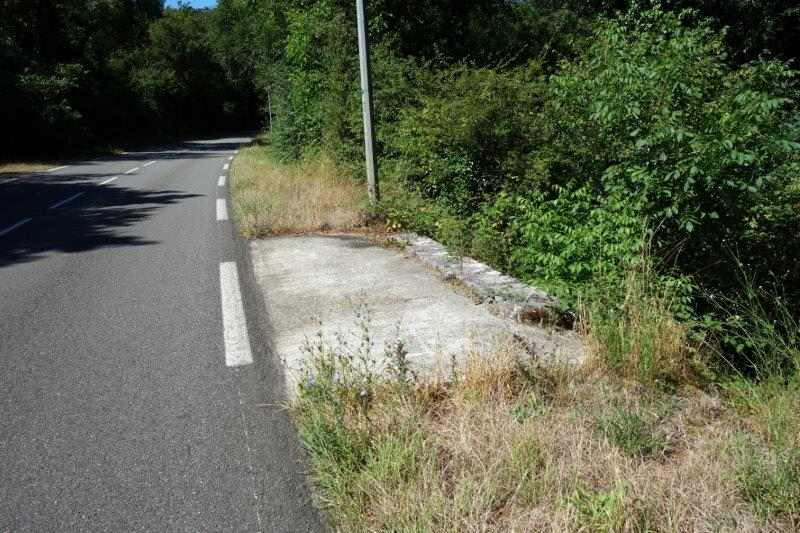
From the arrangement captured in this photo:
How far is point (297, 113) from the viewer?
772 inches

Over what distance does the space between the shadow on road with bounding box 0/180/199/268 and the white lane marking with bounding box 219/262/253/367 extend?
2.84m

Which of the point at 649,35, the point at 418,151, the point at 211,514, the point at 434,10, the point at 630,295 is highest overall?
the point at 434,10

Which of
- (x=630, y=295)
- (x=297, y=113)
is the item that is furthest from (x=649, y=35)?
(x=297, y=113)

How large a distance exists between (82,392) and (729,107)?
5.75 meters

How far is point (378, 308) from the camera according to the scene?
528 centimetres

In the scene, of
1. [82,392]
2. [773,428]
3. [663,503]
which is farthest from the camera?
[82,392]

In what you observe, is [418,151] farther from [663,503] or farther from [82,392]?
[663,503]

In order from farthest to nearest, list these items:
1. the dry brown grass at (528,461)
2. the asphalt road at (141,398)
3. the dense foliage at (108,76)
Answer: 1. the dense foliage at (108,76)
2. the asphalt road at (141,398)
3. the dry brown grass at (528,461)

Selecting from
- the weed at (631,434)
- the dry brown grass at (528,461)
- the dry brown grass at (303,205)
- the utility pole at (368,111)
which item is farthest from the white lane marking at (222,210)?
the weed at (631,434)

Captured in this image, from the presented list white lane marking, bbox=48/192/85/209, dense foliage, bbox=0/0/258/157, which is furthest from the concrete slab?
dense foliage, bbox=0/0/258/157

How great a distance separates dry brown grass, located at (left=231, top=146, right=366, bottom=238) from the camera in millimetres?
9094

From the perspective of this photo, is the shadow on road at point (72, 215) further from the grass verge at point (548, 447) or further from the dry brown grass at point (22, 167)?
the grass verge at point (548, 447)

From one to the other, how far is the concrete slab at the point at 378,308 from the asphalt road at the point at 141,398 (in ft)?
0.77

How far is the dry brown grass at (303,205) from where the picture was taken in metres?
9.09
